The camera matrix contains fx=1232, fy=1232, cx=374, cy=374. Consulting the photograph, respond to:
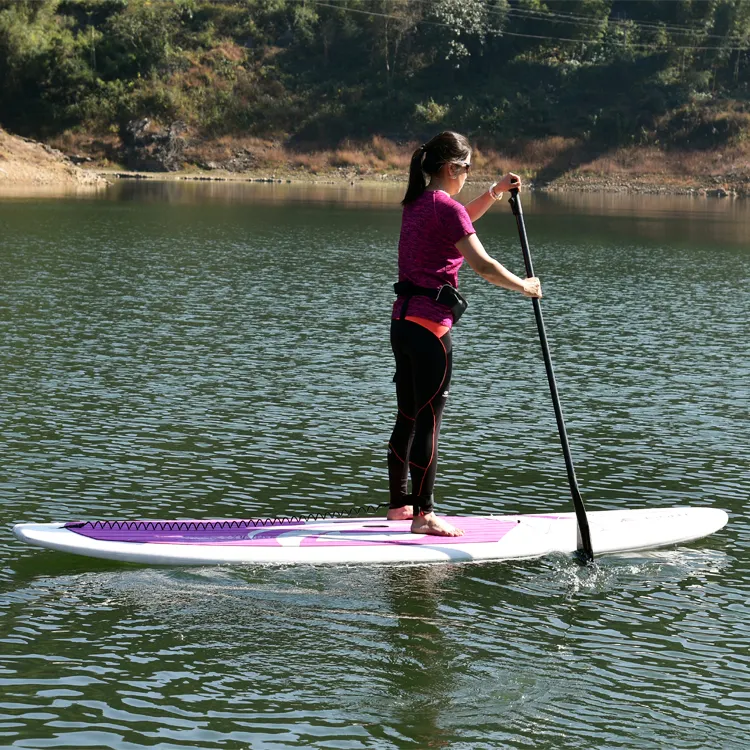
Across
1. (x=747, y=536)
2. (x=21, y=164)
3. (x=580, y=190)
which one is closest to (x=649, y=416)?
(x=747, y=536)

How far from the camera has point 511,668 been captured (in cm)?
887

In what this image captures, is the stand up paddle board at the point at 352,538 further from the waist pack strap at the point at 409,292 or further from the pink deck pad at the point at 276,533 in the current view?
the waist pack strap at the point at 409,292

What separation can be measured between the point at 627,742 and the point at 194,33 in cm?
11402

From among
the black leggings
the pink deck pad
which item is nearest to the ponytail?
the black leggings

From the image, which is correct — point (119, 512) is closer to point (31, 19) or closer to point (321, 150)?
point (321, 150)

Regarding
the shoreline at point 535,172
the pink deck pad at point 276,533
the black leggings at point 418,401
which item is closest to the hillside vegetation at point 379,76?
the shoreline at point 535,172

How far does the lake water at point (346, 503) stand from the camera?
814 centimetres

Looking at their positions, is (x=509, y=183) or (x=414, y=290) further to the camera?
(x=509, y=183)

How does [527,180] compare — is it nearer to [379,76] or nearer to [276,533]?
[379,76]

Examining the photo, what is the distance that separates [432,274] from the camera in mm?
10266

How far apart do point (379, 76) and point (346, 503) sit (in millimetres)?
104624

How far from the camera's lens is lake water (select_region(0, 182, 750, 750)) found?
26.7 ft

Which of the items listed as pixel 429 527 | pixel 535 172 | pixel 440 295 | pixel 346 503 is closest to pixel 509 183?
pixel 440 295

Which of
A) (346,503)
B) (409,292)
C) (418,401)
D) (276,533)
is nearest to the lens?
(409,292)
